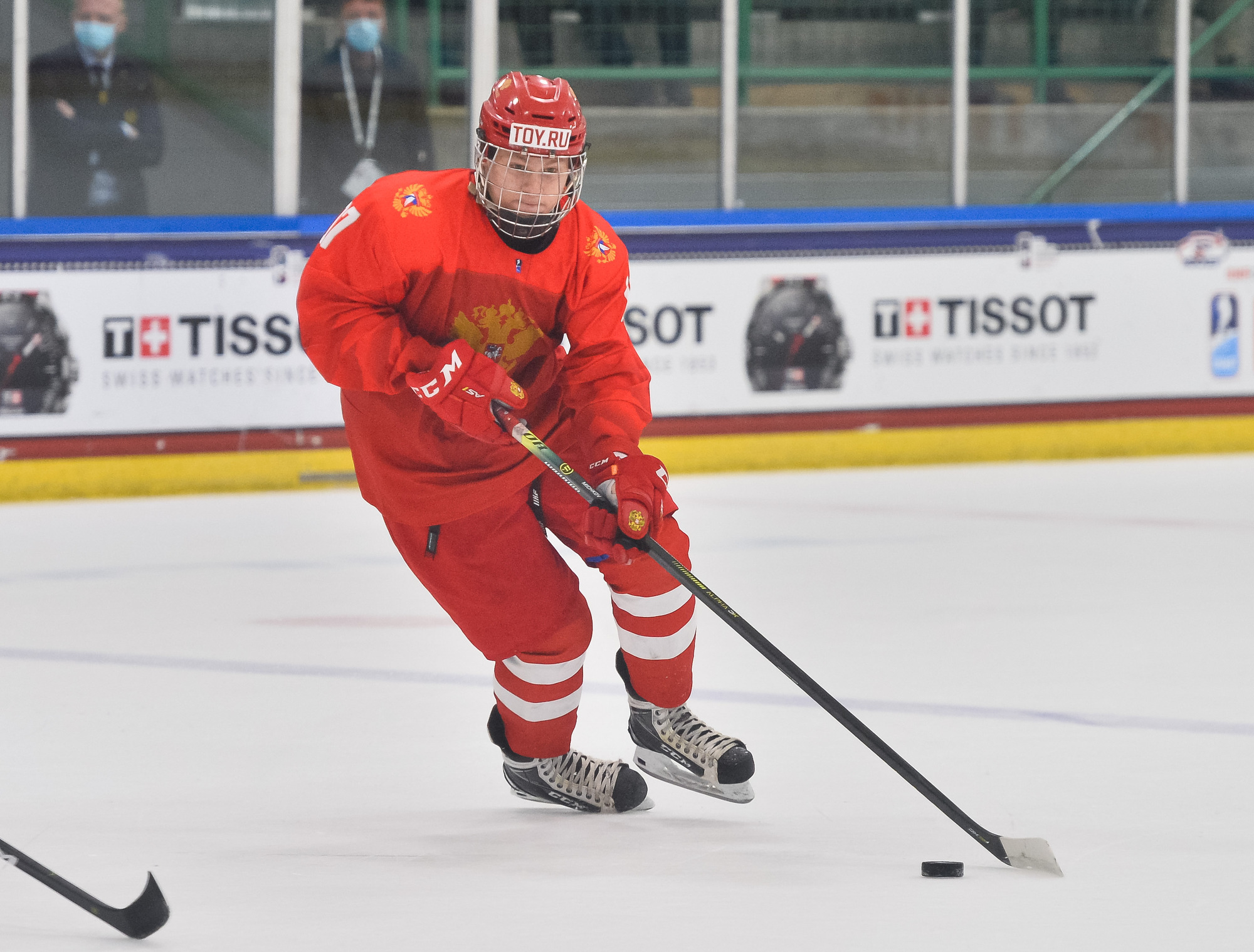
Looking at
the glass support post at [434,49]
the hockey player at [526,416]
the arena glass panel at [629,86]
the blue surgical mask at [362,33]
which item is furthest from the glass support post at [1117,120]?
the hockey player at [526,416]

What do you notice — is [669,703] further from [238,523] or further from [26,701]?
[238,523]

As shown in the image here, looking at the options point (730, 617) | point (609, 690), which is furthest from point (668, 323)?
point (730, 617)

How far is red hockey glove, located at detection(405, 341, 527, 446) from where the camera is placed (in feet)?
7.84

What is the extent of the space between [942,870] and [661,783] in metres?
0.66

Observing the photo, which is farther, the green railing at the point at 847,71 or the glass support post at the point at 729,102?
the glass support post at the point at 729,102

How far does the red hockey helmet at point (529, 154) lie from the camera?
242cm

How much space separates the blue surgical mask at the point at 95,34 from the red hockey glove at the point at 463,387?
4.17 m

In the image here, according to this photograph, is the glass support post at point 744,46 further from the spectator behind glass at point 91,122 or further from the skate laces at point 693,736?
the skate laces at point 693,736

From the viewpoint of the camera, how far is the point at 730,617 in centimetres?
249

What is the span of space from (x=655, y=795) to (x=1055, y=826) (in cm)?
60

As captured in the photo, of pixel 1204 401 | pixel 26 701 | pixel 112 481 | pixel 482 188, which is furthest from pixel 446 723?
pixel 1204 401

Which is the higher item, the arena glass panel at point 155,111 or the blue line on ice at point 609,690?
the arena glass panel at point 155,111

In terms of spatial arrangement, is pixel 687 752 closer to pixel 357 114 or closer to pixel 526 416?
pixel 526 416

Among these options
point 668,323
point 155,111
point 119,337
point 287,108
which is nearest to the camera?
point 119,337
